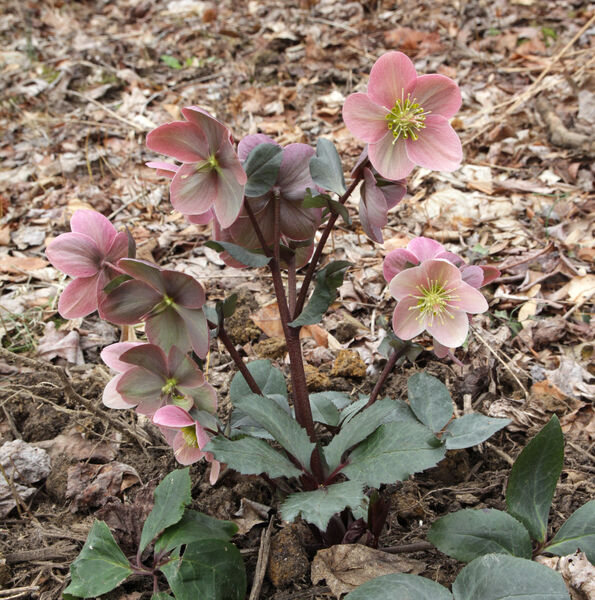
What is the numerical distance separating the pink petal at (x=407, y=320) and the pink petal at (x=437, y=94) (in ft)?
1.26

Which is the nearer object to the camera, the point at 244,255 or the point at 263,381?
the point at 244,255

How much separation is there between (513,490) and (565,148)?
84.6 inches

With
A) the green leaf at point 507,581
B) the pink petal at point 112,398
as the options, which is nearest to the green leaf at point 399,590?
the green leaf at point 507,581

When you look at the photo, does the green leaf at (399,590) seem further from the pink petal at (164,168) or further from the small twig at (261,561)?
the pink petal at (164,168)

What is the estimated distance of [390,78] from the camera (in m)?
1.10

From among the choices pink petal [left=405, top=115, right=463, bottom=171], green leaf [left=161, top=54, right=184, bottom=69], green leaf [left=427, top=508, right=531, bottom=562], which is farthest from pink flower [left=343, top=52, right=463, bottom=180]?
green leaf [left=161, top=54, right=184, bottom=69]

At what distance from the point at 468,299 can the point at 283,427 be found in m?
0.46

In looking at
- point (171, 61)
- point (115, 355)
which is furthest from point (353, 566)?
point (171, 61)

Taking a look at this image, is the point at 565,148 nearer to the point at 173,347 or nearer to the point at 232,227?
the point at 232,227

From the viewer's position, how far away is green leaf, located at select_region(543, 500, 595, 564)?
1115 mm

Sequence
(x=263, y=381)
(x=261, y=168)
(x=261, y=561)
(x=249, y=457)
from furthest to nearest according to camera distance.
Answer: (x=263, y=381)
(x=261, y=561)
(x=261, y=168)
(x=249, y=457)

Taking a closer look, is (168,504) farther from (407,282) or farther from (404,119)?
(404,119)

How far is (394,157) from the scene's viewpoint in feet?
3.74

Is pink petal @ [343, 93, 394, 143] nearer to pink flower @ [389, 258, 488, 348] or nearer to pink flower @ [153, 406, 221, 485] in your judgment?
pink flower @ [389, 258, 488, 348]
